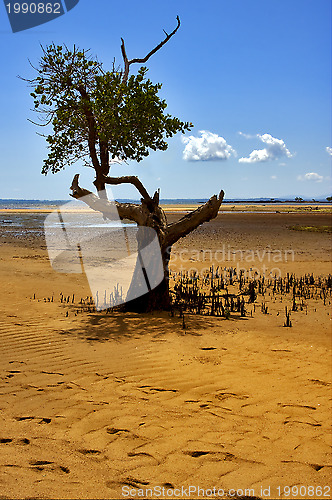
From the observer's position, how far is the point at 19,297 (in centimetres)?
1009

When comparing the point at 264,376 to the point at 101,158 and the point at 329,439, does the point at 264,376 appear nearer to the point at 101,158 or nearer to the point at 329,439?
the point at 329,439

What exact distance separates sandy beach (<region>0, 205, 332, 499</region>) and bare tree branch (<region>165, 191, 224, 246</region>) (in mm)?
1882

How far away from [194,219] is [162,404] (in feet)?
16.9

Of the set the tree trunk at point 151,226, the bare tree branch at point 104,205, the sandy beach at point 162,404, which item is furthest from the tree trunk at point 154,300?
the bare tree branch at point 104,205

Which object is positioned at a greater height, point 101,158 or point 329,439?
point 101,158

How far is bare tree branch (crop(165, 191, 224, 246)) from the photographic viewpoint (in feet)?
29.7

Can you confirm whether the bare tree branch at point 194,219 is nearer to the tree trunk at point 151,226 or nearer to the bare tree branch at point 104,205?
the tree trunk at point 151,226

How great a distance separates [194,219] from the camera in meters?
9.14

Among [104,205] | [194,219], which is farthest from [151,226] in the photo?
[104,205]

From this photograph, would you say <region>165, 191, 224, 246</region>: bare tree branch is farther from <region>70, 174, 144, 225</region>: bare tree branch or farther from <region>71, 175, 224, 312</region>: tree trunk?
<region>70, 174, 144, 225</region>: bare tree branch

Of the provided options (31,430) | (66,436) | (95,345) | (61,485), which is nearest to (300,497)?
(61,485)

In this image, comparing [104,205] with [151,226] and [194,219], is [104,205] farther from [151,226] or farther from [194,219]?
[194,219]

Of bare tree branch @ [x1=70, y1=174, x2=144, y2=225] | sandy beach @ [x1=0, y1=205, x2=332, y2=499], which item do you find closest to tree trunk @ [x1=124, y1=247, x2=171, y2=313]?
sandy beach @ [x1=0, y1=205, x2=332, y2=499]

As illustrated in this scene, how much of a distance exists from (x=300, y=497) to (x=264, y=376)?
8.02 ft
